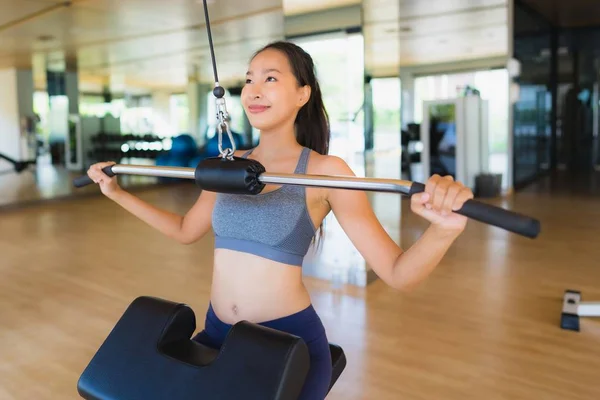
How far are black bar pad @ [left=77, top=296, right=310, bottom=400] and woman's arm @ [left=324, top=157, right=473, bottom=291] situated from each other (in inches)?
11.4

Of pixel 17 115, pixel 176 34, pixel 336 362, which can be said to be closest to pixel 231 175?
pixel 336 362

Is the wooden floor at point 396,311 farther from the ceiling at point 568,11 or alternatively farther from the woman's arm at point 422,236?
the ceiling at point 568,11

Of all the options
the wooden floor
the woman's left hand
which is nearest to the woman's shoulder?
the woman's left hand

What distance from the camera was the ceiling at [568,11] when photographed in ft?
29.0

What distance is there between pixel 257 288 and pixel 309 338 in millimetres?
165

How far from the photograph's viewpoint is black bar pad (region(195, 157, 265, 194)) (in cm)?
105

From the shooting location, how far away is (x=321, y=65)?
12.9ft

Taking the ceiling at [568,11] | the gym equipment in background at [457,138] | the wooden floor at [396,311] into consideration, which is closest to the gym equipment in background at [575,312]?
the wooden floor at [396,311]

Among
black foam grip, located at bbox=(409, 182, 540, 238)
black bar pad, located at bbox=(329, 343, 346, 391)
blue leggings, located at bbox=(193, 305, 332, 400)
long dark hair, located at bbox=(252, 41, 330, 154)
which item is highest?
long dark hair, located at bbox=(252, 41, 330, 154)

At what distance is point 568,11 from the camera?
955 centimetres

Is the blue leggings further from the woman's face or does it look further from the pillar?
the pillar

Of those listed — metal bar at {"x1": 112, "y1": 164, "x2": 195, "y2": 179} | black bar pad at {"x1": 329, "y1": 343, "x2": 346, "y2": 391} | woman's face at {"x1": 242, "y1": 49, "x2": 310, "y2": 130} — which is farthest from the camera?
black bar pad at {"x1": 329, "y1": 343, "x2": 346, "y2": 391}

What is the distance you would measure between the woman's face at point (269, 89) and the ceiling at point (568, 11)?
8307 millimetres

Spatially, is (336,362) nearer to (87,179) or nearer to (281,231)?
(281,231)
